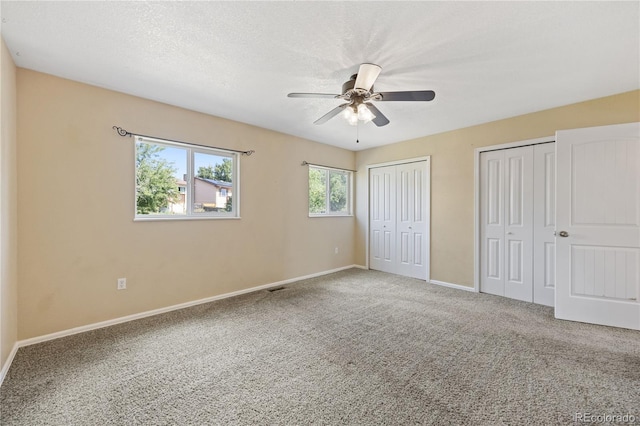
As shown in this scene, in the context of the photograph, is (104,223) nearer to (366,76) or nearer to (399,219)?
(366,76)

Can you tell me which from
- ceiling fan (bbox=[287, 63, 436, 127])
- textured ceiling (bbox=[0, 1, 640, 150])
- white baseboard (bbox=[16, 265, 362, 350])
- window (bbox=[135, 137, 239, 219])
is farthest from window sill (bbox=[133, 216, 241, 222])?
ceiling fan (bbox=[287, 63, 436, 127])

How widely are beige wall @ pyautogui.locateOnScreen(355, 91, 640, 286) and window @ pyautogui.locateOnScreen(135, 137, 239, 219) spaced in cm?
300

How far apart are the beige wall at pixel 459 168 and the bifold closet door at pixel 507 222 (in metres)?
0.17

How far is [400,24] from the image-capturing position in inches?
70.2

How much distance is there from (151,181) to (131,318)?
1.53 metres

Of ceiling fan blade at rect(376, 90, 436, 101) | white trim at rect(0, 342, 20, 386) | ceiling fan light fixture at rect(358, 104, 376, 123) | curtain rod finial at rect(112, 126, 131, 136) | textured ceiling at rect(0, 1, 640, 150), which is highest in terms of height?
textured ceiling at rect(0, 1, 640, 150)

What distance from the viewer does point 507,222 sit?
3.71 meters

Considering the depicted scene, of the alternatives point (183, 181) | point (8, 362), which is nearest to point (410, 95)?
point (183, 181)

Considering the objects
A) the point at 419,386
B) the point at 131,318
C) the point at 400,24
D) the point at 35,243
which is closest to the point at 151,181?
the point at 35,243

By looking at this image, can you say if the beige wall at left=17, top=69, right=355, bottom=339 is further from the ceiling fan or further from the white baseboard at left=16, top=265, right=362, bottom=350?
the ceiling fan

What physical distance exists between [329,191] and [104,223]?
351cm

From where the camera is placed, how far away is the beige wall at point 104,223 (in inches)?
95.7

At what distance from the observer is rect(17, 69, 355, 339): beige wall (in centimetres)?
243

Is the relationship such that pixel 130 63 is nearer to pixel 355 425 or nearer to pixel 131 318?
pixel 131 318
